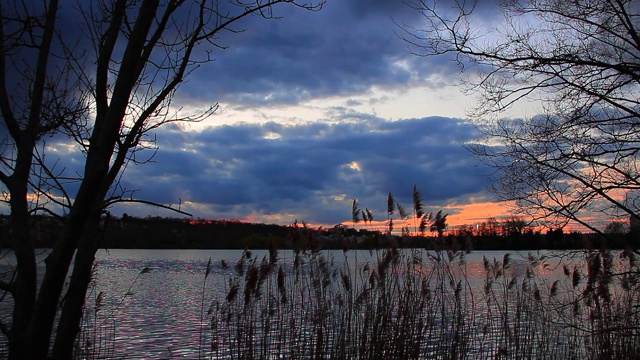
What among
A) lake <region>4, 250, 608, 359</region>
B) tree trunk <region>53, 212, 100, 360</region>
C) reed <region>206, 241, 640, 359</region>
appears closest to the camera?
tree trunk <region>53, 212, 100, 360</region>

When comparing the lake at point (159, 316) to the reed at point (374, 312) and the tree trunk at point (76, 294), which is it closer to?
the reed at point (374, 312)

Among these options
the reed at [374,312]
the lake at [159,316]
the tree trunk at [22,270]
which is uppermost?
the tree trunk at [22,270]

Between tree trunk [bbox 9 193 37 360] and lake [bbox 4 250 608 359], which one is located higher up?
tree trunk [bbox 9 193 37 360]

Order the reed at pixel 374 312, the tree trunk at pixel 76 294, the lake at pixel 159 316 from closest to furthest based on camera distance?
the tree trunk at pixel 76 294, the reed at pixel 374 312, the lake at pixel 159 316

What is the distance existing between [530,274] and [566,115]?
4752 millimetres

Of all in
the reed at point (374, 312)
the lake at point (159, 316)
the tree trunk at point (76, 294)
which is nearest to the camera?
the tree trunk at point (76, 294)

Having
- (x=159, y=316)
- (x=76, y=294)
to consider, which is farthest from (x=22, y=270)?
(x=159, y=316)

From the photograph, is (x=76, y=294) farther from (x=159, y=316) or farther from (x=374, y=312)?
(x=159, y=316)

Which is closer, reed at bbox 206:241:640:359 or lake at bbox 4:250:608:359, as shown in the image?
reed at bbox 206:241:640:359

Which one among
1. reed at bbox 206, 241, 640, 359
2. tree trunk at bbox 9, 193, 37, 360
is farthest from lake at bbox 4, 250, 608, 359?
tree trunk at bbox 9, 193, 37, 360

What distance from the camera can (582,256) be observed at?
23.9 ft

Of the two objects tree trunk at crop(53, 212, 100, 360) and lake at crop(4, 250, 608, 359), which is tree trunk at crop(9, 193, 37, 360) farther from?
lake at crop(4, 250, 608, 359)

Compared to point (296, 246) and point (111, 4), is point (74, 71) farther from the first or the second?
point (296, 246)

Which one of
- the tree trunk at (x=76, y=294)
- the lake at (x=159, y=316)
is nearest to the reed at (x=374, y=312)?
the lake at (x=159, y=316)
